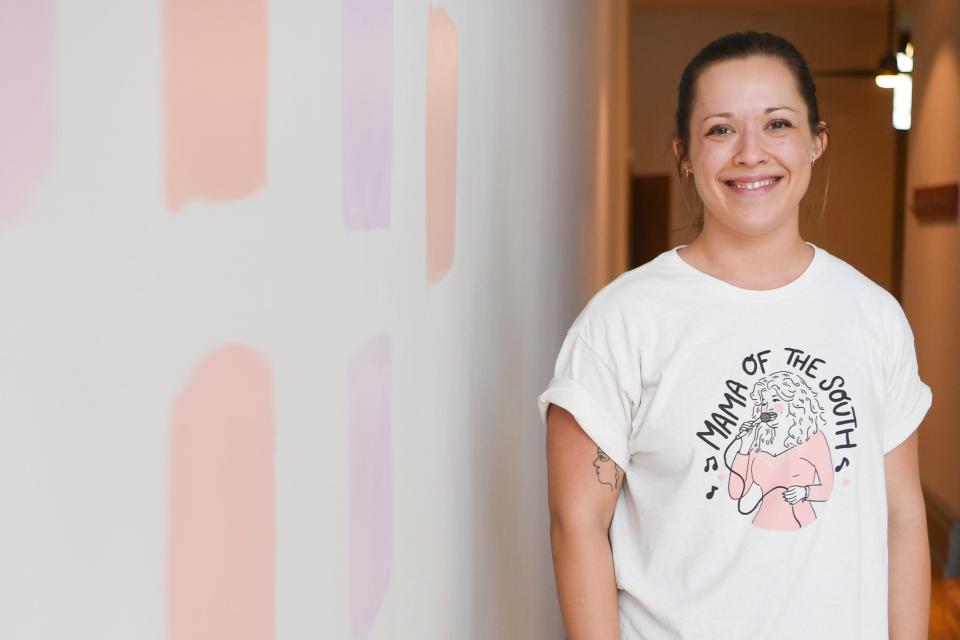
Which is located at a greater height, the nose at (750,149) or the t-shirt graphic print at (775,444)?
the nose at (750,149)

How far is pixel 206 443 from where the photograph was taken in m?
0.52

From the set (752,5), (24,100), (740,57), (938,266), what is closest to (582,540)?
(740,57)

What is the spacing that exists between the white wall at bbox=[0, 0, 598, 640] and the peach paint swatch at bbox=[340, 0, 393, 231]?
0.02 metres

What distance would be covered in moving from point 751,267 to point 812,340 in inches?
4.8

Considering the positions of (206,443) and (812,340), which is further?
(812,340)

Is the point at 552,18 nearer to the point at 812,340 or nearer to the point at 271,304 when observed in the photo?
the point at 812,340

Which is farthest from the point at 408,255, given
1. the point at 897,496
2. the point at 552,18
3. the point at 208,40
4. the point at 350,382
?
the point at 552,18

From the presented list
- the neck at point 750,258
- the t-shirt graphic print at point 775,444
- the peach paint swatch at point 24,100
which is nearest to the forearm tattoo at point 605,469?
the t-shirt graphic print at point 775,444

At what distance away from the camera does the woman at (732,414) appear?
1.23 meters

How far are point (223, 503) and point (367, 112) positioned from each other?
0.39m

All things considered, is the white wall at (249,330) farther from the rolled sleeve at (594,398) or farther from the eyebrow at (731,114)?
the eyebrow at (731,114)

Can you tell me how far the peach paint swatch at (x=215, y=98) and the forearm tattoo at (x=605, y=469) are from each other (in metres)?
0.75

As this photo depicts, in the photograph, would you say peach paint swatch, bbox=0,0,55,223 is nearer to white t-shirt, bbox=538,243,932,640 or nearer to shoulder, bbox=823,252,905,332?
white t-shirt, bbox=538,243,932,640

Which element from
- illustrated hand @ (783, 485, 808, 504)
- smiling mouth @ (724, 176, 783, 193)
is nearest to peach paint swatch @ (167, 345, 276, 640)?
illustrated hand @ (783, 485, 808, 504)
